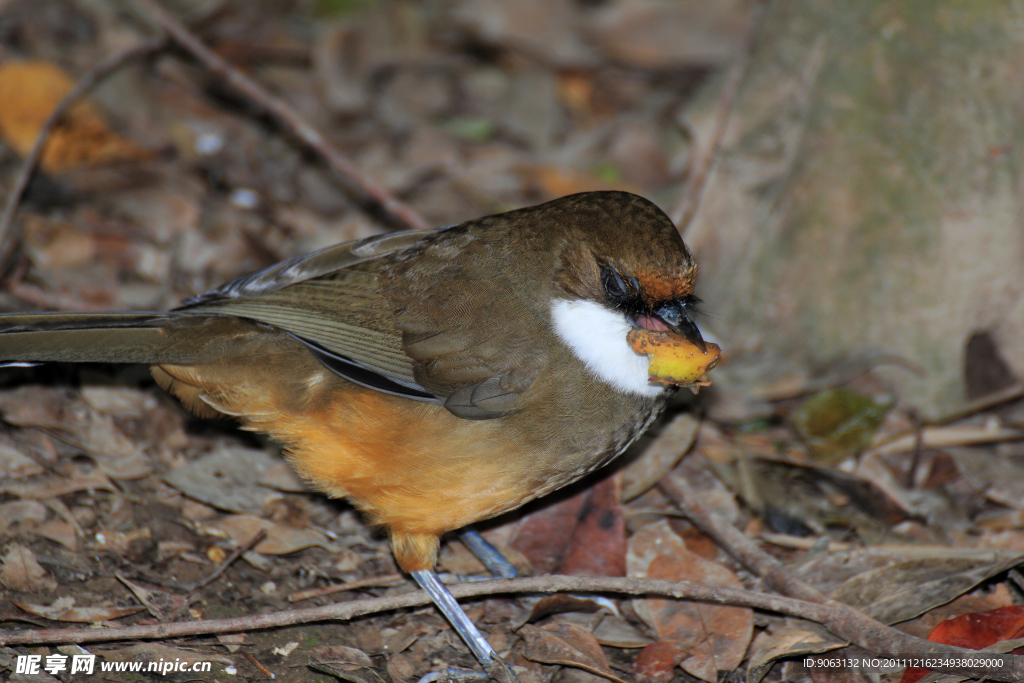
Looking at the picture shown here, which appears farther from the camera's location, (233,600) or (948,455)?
(948,455)

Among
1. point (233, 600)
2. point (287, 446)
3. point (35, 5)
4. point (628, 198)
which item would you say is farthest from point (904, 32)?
point (35, 5)

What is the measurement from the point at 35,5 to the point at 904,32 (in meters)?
5.94

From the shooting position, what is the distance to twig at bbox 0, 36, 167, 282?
5.04m

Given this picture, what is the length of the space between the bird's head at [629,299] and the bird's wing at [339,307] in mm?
716

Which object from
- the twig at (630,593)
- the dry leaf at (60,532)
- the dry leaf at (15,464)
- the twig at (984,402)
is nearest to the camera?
the twig at (630,593)

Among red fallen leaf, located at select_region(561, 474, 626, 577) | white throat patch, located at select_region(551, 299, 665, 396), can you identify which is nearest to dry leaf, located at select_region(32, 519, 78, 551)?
red fallen leaf, located at select_region(561, 474, 626, 577)

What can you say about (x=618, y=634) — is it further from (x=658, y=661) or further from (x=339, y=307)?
(x=339, y=307)

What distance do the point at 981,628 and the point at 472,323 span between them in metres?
2.45

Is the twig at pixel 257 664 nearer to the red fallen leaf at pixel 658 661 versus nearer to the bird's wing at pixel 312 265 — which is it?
the red fallen leaf at pixel 658 661

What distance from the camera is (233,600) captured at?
3.90 m

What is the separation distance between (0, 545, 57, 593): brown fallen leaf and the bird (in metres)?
0.80

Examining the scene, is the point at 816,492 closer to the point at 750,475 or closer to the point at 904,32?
the point at 750,475

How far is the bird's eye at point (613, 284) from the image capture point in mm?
3662

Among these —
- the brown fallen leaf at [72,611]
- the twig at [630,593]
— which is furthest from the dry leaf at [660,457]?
the brown fallen leaf at [72,611]
